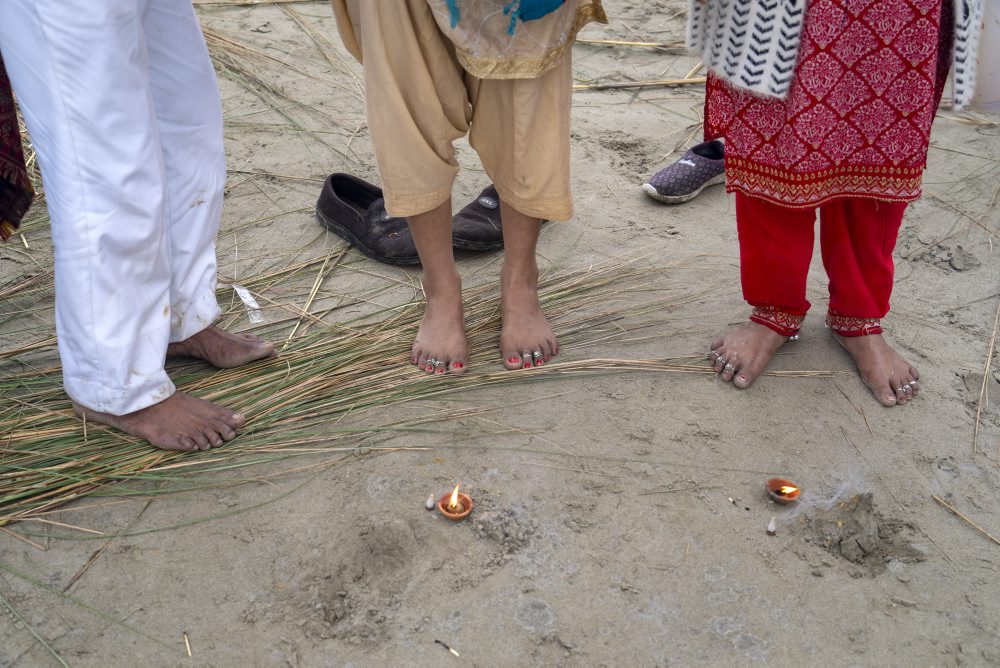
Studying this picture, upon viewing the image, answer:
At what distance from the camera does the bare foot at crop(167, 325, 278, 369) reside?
6.82 feet

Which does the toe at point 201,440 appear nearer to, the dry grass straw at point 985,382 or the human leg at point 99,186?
the human leg at point 99,186

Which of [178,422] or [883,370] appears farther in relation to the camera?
[883,370]

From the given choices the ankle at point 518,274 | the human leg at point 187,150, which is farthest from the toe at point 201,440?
the ankle at point 518,274

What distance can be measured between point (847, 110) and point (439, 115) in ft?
2.79

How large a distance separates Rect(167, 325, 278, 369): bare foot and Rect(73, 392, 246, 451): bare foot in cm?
20

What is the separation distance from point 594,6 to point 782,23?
391mm

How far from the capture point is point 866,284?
6.69ft

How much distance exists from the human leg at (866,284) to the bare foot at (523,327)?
70 centimetres

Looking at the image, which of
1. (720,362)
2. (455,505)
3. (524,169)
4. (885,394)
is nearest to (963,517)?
(885,394)

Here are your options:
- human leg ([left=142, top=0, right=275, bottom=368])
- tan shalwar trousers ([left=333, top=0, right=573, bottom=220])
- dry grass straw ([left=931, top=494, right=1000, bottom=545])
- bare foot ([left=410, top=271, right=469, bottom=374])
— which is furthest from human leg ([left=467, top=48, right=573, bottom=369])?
dry grass straw ([left=931, top=494, right=1000, bottom=545])

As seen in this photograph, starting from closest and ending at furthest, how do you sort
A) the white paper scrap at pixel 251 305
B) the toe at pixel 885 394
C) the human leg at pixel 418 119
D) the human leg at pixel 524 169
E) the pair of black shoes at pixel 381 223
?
1. the human leg at pixel 418 119
2. the human leg at pixel 524 169
3. the toe at pixel 885 394
4. the white paper scrap at pixel 251 305
5. the pair of black shoes at pixel 381 223

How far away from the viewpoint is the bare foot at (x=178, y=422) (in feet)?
5.99

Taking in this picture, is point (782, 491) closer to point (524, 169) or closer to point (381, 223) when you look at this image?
point (524, 169)

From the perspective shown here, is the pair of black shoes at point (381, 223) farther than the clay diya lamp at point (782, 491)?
Yes
